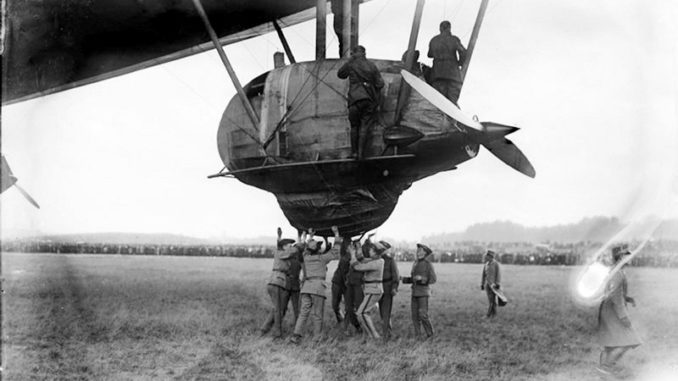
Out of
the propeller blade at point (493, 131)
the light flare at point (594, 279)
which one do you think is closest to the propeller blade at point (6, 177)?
the propeller blade at point (493, 131)

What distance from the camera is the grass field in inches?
320

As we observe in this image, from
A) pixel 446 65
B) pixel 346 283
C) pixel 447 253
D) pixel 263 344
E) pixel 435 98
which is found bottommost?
pixel 263 344

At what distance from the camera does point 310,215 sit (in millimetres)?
10609

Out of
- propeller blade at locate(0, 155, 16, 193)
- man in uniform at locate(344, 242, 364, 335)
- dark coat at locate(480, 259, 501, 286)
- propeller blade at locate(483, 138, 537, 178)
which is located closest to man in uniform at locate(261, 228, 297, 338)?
man in uniform at locate(344, 242, 364, 335)

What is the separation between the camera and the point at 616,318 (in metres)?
8.87

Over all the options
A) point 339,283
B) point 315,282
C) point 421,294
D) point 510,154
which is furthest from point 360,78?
point 339,283

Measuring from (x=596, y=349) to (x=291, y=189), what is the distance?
5798 millimetres

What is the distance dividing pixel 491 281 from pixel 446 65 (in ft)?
22.1

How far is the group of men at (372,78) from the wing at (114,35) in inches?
180

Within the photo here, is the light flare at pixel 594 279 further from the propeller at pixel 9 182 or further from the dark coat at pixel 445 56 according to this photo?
the propeller at pixel 9 182

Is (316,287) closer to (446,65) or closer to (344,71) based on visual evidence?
(344,71)

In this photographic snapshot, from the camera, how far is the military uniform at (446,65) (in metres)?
9.62

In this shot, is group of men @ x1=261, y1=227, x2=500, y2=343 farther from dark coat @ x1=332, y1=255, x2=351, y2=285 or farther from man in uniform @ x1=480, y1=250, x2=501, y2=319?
man in uniform @ x1=480, y1=250, x2=501, y2=319

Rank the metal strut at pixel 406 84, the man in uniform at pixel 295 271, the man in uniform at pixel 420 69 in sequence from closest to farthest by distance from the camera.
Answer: the metal strut at pixel 406 84, the man in uniform at pixel 420 69, the man in uniform at pixel 295 271
